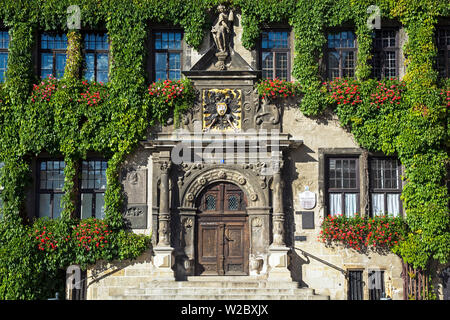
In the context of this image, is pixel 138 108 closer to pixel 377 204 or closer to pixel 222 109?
pixel 222 109

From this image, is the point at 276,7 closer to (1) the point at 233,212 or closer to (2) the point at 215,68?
(2) the point at 215,68

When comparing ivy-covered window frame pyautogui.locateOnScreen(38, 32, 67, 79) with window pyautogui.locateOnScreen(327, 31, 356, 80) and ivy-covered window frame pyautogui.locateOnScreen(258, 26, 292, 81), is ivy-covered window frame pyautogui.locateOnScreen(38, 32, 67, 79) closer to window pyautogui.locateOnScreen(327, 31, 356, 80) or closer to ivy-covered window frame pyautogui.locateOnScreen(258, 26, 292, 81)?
ivy-covered window frame pyautogui.locateOnScreen(258, 26, 292, 81)

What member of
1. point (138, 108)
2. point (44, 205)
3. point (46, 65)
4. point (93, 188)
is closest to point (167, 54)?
point (138, 108)

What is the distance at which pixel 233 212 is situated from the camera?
17.3 meters

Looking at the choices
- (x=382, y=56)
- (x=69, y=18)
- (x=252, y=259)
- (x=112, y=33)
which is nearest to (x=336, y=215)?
(x=252, y=259)

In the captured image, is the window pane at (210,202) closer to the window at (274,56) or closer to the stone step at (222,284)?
the stone step at (222,284)

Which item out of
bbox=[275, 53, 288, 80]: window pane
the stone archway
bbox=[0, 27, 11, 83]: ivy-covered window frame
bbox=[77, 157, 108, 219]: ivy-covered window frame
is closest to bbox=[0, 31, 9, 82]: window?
bbox=[0, 27, 11, 83]: ivy-covered window frame

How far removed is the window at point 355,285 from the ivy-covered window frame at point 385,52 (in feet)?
17.3

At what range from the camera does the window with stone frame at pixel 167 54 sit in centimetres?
1797

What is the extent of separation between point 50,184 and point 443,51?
36.7 ft

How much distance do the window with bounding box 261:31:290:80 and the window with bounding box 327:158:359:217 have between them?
2718 millimetres

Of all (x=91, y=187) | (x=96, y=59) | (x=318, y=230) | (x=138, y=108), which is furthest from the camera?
(x=96, y=59)

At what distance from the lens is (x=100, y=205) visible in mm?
17484

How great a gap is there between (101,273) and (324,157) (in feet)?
21.4
